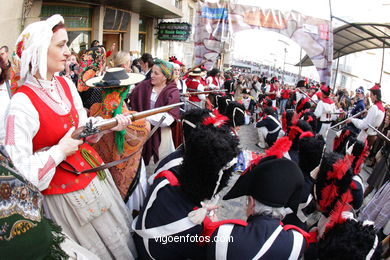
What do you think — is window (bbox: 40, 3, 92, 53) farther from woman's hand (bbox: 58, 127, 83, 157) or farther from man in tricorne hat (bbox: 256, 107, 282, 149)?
woman's hand (bbox: 58, 127, 83, 157)

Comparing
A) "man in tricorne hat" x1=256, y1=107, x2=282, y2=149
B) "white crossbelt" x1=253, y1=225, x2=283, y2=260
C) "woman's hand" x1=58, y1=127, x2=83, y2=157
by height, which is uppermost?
"woman's hand" x1=58, y1=127, x2=83, y2=157

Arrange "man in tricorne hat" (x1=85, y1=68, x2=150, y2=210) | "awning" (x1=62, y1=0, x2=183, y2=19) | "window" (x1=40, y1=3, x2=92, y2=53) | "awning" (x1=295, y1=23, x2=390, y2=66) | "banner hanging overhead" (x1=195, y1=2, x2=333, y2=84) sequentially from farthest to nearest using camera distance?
"awning" (x1=295, y1=23, x2=390, y2=66)
"awning" (x1=62, y1=0, x2=183, y2=19)
"banner hanging overhead" (x1=195, y1=2, x2=333, y2=84)
"window" (x1=40, y1=3, x2=92, y2=53)
"man in tricorne hat" (x1=85, y1=68, x2=150, y2=210)

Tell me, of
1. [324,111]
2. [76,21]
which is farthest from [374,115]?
[76,21]

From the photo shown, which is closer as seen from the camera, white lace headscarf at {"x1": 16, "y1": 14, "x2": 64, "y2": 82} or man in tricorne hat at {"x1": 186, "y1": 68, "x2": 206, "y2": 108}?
white lace headscarf at {"x1": 16, "y1": 14, "x2": 64, "y2": 82}

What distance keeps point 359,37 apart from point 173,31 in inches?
358

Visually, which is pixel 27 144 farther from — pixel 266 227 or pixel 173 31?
pixel 173 31

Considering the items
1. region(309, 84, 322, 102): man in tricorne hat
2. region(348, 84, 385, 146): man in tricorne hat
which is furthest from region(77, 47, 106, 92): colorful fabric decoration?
region(309, 84, 322, 102): man in tricorne hat

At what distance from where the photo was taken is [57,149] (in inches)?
67.1

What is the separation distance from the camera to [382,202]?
3.64 meters

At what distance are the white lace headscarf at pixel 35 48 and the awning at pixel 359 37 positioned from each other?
36.7 ft

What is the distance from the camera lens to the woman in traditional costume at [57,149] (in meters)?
1.62

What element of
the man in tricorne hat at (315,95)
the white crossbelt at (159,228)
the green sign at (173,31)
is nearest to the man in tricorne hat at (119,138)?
the white crossbelt at (159,228)

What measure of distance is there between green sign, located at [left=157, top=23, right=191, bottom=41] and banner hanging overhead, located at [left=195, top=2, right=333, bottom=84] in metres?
6.30

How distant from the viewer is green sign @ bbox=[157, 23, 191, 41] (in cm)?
1430
